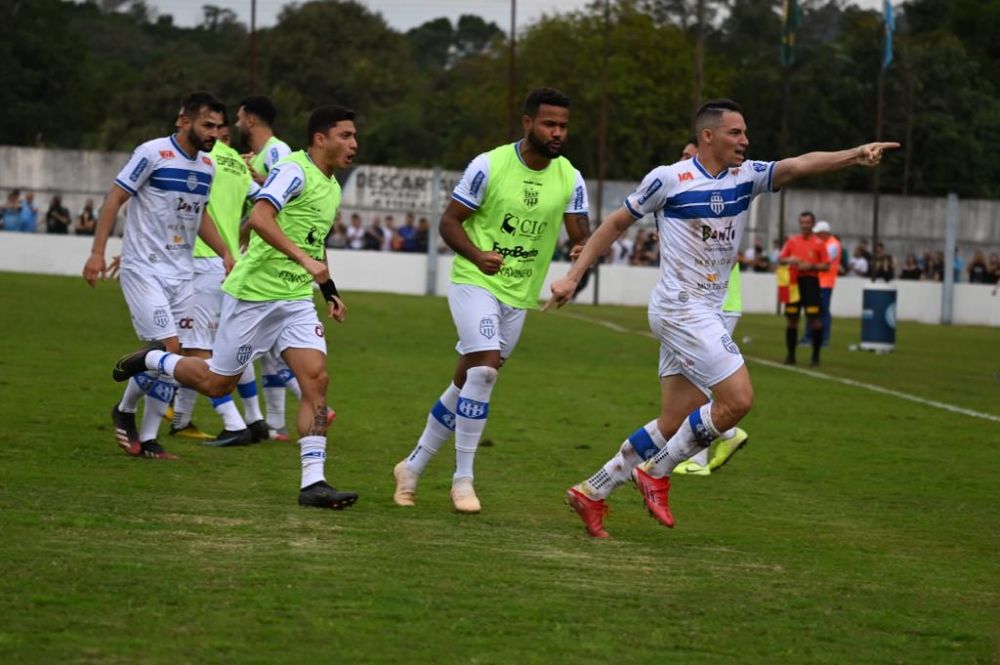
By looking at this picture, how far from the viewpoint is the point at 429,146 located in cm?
7212

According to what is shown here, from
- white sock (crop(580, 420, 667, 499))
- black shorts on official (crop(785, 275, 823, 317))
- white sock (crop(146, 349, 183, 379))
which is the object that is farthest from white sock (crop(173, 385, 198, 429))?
black shorts on official (crop(785, 275, 823, 317))

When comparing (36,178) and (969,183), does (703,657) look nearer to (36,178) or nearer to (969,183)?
(36,178)

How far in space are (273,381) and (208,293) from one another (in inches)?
32.8

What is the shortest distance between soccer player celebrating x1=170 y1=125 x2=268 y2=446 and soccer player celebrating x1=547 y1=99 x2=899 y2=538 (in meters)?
3.82

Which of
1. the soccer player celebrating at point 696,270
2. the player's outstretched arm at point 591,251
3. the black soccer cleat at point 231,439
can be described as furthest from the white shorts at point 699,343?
the black soccer cleat at point 231,439

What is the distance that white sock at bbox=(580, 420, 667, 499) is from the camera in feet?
28.6

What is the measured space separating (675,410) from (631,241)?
40586mm

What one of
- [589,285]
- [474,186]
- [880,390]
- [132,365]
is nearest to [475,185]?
[474,186]

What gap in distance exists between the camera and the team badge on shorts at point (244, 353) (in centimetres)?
948

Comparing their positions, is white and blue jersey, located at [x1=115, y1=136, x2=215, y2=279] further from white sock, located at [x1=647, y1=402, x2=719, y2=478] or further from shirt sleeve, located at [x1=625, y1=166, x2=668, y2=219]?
white sock, located at [x1=647, y1=402, x2=719, y2=478]

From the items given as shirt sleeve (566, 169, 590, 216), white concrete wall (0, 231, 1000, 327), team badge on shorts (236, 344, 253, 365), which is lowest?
white concrete wall (0, 231, 1000, 327)

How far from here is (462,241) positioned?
362 inches

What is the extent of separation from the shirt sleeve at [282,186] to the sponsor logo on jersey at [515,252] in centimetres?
110

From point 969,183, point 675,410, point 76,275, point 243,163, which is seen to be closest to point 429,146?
point 969,183
